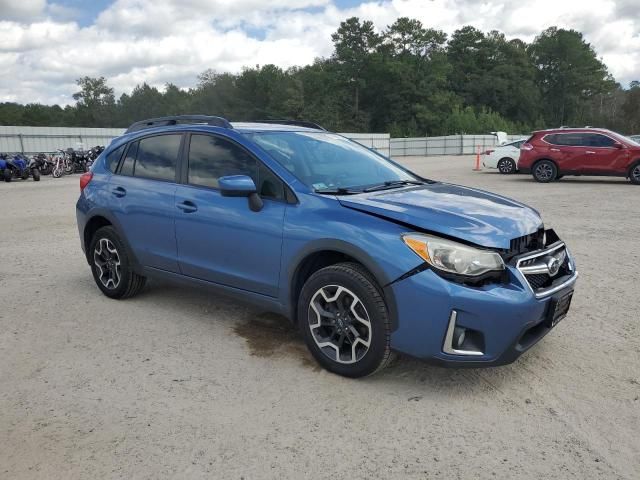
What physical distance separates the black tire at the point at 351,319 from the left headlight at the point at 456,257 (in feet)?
1.25

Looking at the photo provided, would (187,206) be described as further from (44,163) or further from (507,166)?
(44,163)

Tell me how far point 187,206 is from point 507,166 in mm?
18037

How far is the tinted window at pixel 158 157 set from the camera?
4.64 m

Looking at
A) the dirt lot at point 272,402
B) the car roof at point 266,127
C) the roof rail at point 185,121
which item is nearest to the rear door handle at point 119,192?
the roof rail at point 185,121

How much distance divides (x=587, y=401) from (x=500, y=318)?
0.79 meters

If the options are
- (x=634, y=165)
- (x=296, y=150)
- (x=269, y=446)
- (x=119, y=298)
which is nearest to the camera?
(x=269, y=446)

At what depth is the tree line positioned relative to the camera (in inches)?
3081

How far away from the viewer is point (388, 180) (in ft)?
14.3

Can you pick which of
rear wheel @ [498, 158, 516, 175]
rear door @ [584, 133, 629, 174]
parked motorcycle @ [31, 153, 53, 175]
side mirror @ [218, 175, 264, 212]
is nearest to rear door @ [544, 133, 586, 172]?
rear door @ [584, 133, 629, 174]

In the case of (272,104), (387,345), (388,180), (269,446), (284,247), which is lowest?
(269,446)

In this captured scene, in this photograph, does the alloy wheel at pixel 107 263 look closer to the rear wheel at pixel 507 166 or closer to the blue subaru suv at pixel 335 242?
the blue subaru suv at pixel 335 242

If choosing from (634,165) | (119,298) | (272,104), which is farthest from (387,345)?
(272,104)

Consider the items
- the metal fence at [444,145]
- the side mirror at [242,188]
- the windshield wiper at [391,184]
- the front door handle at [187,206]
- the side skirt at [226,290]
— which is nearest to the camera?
the side mirror at [242,188]

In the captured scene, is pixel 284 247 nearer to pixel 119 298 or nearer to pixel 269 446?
pixel 269 446
